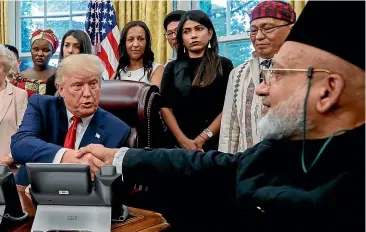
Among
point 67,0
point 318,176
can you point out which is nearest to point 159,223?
point 318,176

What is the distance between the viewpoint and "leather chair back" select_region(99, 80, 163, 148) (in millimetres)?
2686

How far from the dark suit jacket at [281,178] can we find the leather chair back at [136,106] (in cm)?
97

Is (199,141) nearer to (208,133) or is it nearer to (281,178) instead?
(208,133)

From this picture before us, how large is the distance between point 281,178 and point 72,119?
4.96 feet

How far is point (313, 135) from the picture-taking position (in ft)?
4.44

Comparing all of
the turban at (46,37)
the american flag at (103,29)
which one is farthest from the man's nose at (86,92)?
the american flag at (103,29)

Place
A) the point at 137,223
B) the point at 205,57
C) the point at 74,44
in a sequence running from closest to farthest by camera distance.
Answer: the point at 137,223
the point at 205,57
the point at 74,44

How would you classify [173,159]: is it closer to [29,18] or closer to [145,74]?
[145,74]

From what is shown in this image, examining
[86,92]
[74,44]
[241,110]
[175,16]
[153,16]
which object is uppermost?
[153,16]

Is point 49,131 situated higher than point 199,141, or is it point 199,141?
point 49,131

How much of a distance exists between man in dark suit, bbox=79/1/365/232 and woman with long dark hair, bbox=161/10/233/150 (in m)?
1.57

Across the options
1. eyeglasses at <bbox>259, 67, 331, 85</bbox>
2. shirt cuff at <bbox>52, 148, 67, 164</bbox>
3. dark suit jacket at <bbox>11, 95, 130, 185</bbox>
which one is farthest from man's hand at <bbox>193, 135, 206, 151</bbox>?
eyeglasses at <bbox>259, 67, 331, 85</bbox>

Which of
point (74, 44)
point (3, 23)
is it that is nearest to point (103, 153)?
point (74, 44)

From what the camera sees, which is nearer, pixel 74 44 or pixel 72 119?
pixel 72 119
